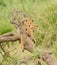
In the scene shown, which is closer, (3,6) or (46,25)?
(46,25)

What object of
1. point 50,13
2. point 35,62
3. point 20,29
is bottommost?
point 50,13

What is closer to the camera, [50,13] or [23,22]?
[23,22]

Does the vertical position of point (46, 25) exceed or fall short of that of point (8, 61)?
it falls short

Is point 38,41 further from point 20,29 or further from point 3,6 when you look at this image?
point 20,29

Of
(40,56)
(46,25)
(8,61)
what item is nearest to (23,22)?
(40,56)

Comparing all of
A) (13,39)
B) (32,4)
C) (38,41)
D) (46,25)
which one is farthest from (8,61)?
(32,4)

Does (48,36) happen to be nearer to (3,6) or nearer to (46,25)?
(46,25)

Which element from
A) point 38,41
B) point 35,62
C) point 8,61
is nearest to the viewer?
point 35,62

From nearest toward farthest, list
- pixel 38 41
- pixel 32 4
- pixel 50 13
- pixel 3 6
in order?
pixel 38 41 → pixel 50 13 → pixel 32 4 → pixel 3 6

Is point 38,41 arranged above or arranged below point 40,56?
below
